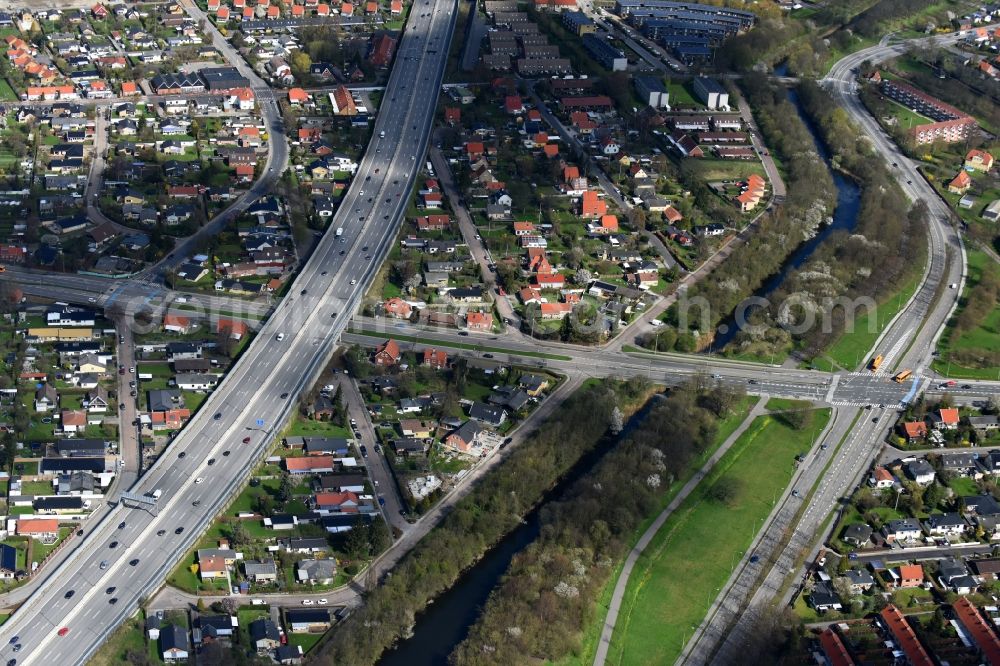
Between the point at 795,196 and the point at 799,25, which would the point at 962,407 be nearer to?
the point at 795,196

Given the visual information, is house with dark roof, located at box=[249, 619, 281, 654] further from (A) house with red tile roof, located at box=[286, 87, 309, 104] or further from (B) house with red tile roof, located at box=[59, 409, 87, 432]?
(A) house with red tile roof, located at box=[286, 87, 309, 104]

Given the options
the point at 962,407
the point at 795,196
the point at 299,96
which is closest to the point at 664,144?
the point at 795,196

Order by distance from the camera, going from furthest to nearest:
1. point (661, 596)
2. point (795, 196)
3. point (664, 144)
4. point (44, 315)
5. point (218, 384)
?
point (664, 144)
point (795, 196)
point (44, 315)
point (218, 384)
point (661, 596)

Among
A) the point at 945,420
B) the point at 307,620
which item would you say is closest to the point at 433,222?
the point at 945,420

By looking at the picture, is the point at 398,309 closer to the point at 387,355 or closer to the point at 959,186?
the point at 387,355

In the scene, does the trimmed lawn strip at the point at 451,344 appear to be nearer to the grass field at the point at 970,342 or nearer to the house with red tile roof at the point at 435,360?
the house with red tile roof at the point at 435,360

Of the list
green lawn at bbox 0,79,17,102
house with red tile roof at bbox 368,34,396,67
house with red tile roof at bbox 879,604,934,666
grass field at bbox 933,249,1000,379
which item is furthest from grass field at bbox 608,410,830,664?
green lawn at bbox 0,79,17,102
